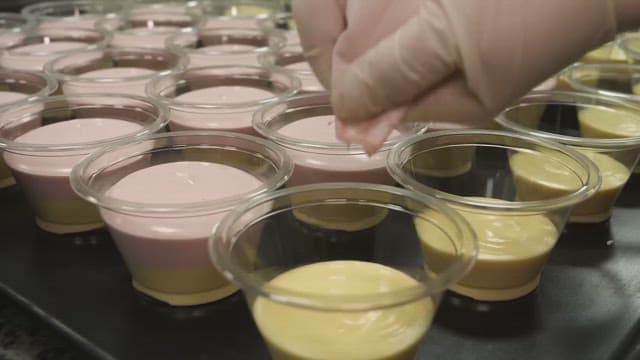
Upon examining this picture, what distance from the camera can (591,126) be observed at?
4.89 feet

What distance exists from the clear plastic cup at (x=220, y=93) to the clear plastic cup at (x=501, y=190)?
1.30 ft

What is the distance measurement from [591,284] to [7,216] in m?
1.12

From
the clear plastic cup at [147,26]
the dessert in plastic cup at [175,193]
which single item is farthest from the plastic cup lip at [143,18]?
the dessert in plastic cup at [175,193]

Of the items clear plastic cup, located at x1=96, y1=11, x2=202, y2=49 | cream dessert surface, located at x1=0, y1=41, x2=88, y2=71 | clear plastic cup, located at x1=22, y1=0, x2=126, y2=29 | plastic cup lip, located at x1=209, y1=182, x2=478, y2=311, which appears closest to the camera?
plastic cup lip, located at x1=209, y1=182, x2=478, y2=311

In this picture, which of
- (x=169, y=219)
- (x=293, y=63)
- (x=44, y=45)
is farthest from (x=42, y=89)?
(x=169, y=219)

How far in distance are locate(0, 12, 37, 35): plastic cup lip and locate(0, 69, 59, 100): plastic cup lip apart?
45cm

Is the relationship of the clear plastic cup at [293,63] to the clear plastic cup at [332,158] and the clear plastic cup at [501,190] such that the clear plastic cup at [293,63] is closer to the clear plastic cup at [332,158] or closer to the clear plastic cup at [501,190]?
the clear plastic cup at [332,158]

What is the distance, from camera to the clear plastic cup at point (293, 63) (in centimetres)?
170

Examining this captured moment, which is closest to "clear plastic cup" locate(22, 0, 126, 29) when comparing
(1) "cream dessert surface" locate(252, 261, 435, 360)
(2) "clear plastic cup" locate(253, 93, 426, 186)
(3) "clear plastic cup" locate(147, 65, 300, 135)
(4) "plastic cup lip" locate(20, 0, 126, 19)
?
(4) "plastic cup lip" locate(20, 0, 126, 19)

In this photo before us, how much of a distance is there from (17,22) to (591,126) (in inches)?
72.8

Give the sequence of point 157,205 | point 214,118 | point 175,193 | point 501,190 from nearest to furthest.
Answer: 1. point 157,205
2. point 175,193
3. point 501,190
4. point 214,118

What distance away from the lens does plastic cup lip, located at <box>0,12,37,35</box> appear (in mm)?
2078

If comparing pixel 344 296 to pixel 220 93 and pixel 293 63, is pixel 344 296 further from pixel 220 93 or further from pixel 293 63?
pixel 293 63

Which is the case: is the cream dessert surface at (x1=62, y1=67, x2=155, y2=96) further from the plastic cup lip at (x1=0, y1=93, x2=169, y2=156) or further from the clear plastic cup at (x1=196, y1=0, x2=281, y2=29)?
the clear plastic cup at (x1=196, y1=0, x2=281, y2=29)
